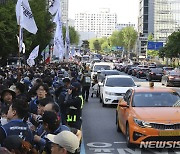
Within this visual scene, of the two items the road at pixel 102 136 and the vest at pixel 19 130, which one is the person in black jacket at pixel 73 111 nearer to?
the road at pixel 102 136

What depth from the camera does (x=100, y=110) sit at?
1850cm

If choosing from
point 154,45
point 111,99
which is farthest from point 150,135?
point 154,45

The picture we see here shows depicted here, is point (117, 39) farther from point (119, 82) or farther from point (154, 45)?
point (119, 82)

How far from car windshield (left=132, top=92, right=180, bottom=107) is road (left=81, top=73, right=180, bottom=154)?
3.50ft

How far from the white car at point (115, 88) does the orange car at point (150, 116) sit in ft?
23.8

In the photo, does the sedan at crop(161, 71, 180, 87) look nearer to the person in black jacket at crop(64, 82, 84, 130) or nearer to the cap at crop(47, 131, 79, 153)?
the person in black jacket at crop(64, 82, 84, 130)

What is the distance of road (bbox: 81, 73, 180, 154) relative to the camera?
33.2 feet

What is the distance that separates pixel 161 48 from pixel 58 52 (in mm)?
59329

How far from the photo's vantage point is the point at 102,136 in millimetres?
12078

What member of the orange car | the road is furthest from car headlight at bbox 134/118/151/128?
the road

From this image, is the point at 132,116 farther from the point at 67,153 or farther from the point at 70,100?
the point at 67,153

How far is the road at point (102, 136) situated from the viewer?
33.2 ft

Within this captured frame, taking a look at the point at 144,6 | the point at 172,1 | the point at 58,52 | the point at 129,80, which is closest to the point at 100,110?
the point at 129,80

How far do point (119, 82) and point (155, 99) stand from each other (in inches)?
350
